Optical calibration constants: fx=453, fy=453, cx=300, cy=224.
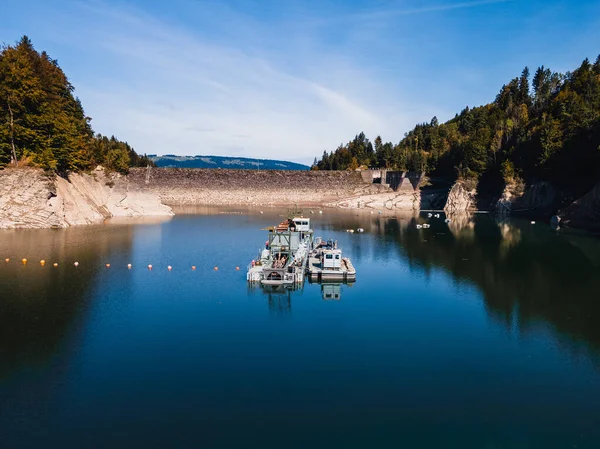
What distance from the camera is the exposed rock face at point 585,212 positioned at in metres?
55.4

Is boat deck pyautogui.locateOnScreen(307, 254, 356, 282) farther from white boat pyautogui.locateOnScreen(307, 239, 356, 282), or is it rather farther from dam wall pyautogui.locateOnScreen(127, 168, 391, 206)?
dam wall pyautogui.locateOnScreen(127, 168, 391, 206)

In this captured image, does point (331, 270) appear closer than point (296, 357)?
No

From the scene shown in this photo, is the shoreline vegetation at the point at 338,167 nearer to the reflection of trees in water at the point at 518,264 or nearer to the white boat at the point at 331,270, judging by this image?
the reflection of trees in water at the point at 518,264

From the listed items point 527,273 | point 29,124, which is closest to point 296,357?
point 527,273

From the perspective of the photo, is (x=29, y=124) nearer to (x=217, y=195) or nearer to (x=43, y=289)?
(x=43, y=289)

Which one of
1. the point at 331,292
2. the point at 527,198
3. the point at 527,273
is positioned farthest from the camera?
the point at 527,198

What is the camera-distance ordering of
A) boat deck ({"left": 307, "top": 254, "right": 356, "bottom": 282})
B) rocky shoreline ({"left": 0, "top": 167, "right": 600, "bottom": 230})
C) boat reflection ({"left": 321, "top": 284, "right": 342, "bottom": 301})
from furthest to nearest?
1. rocky shoreline ({"left": 0, "top": 167, "right": 600, "bottom": 230})
2. boat deck ({"left": 307, "top": 254, "right": 356, "bottom": 282})
3. boat reflection ({"left": 321, "top": 284, "right": 342, "bottom": 301})

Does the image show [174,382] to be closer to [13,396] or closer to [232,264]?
[13,396]

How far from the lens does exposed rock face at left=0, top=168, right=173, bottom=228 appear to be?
162 ft

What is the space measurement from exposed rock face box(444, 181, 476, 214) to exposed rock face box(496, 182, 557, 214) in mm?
7309

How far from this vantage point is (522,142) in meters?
88.3

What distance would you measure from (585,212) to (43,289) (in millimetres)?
60860

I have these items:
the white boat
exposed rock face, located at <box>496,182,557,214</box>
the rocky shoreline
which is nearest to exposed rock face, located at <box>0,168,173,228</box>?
the rocky shoreline

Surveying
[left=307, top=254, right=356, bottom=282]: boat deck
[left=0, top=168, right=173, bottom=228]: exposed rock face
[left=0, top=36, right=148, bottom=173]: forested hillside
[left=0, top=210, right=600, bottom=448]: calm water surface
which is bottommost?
[left=0, top=210, right=600, bottom=448]: calm water surface
